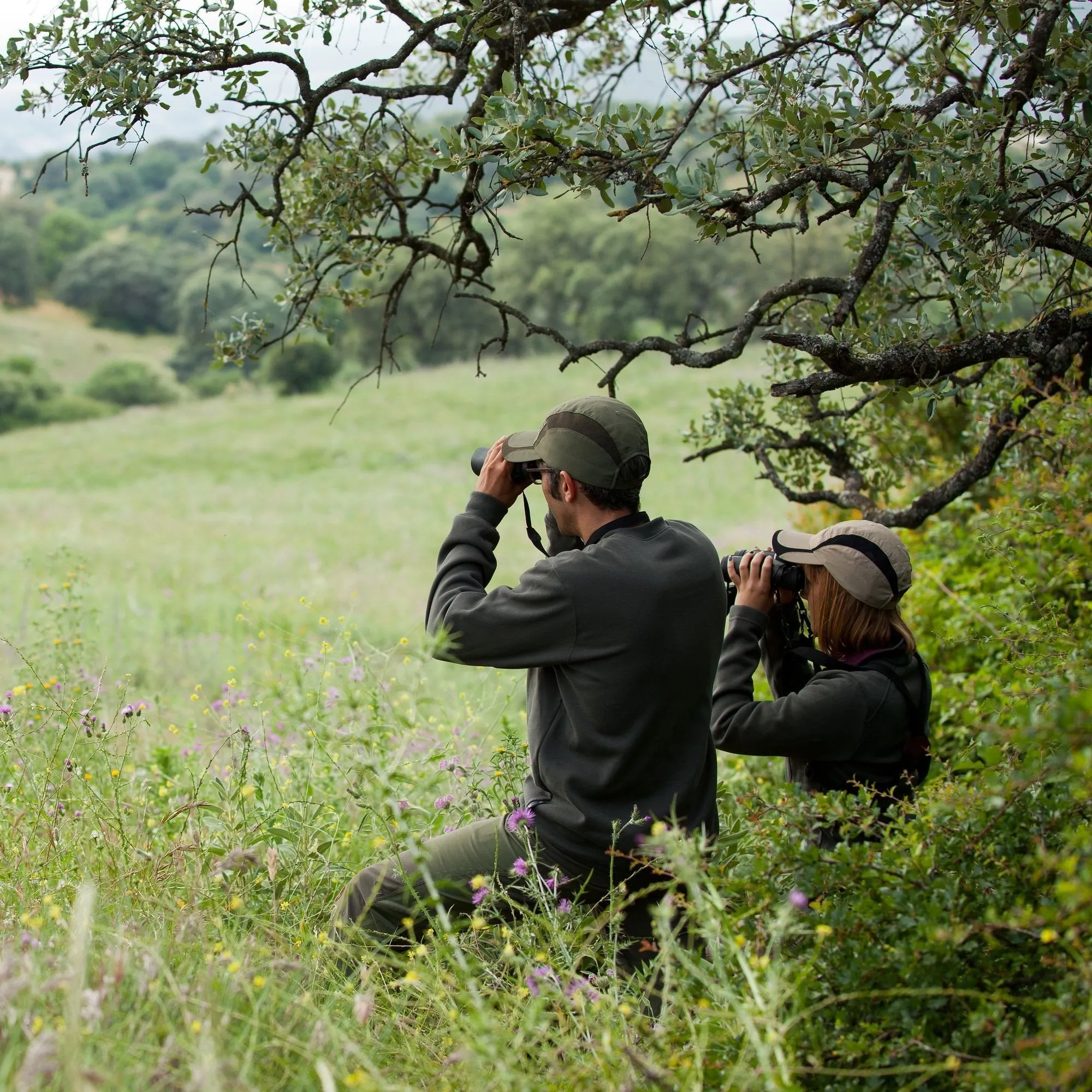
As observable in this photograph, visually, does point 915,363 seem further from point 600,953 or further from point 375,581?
point 375,581

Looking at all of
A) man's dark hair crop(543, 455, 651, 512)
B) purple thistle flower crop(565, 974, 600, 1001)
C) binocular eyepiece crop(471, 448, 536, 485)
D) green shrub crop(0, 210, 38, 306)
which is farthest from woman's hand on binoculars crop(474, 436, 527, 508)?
green shrub crop(0, 210, 38, 306)

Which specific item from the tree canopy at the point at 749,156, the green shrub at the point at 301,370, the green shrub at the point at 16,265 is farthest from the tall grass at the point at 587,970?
the green shrub at the point at 16,265

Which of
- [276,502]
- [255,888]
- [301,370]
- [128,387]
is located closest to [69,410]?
[128,387]

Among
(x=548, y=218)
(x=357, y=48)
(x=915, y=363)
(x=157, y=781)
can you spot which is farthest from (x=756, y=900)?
(x=548, y=218)

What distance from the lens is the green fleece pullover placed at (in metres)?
2.73

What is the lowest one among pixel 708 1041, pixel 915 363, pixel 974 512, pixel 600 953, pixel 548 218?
pixel 600 953

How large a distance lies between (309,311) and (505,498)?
227 centimetres

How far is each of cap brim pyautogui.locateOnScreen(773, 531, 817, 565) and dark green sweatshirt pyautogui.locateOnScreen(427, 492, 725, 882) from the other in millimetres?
273

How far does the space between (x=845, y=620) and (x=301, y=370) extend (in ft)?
171

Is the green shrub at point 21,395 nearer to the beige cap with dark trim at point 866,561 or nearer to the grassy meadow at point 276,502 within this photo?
the grassy meadow at point 276,502

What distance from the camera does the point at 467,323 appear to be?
203ft

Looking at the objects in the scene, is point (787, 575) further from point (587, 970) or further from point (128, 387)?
point (128, 387)

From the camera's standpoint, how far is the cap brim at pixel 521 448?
2.86m

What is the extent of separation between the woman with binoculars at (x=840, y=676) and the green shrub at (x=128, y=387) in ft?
184
